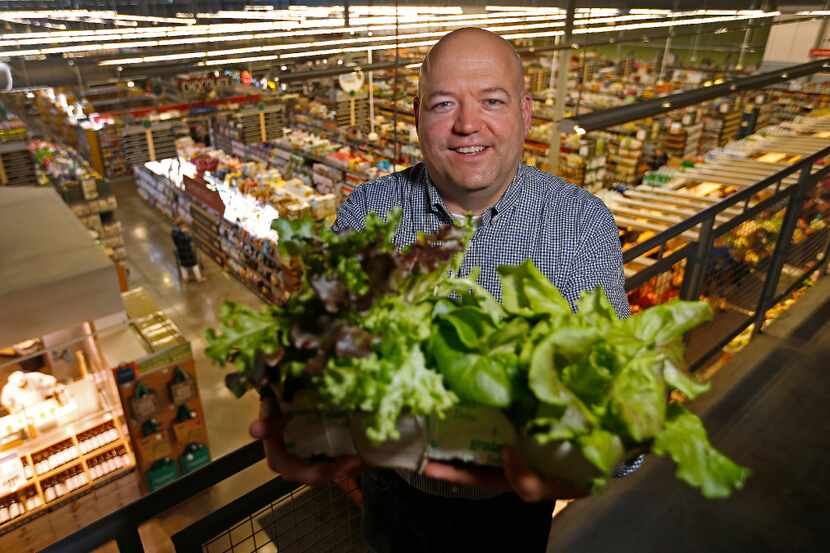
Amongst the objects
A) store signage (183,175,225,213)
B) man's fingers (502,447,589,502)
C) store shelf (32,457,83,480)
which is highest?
man's fingers (502,447,589,502)

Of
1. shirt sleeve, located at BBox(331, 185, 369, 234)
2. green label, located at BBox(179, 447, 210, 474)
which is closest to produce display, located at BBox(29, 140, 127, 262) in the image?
green label, located at BBox(179, 447, 210, 474)

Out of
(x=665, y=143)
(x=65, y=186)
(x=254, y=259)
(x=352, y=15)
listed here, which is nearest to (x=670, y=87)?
(x=665, y=143)

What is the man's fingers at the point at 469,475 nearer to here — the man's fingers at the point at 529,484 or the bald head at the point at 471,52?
the man's fingers at the point at 529,484

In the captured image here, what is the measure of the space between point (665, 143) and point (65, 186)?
10.1 metres

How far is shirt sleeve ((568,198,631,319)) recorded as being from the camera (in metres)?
1.41

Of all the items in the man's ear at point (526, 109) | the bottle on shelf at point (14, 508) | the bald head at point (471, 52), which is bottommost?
the bottle on shelf at point (14, 508)

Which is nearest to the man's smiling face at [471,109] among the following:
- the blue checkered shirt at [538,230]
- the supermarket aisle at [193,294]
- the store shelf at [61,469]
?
the blue checkered shirt at [538,230]

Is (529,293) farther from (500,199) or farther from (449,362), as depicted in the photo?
(500,199)

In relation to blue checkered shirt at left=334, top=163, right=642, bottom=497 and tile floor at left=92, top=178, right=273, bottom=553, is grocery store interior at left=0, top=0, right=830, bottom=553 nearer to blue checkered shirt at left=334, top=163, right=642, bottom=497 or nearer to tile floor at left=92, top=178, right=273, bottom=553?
tile floor at left=92, top=178, right=273, bottom=553

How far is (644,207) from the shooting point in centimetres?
346

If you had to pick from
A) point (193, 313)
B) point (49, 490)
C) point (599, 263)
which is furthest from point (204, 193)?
point (599, 263)

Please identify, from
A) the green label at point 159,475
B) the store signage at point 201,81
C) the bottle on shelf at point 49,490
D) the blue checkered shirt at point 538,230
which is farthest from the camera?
the store signage at point 201,81

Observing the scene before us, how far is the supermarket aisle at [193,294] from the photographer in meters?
6.46

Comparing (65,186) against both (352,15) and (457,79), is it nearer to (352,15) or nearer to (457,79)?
(352,15)
